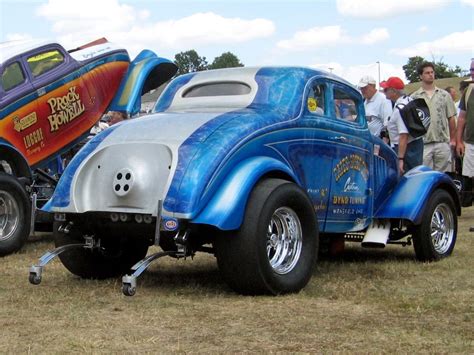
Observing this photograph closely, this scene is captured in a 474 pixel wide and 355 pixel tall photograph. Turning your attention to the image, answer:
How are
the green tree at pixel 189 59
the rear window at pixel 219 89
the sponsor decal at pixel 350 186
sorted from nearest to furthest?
the rear window at pixel 219 89, the sponsor decal at pixel 350 186, the green tree at pixel 189 59

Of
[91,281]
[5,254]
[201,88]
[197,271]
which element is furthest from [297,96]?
[5,254]

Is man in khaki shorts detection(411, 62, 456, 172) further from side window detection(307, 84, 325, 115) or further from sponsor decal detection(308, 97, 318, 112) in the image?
sponsor decal detection(308, 97, 318, 112)

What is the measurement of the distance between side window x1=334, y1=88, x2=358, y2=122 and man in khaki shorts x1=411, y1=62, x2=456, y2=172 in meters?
2.92

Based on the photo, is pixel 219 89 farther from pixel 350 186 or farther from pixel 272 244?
pixel 272 244

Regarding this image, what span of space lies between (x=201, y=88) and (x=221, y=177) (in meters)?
1.54

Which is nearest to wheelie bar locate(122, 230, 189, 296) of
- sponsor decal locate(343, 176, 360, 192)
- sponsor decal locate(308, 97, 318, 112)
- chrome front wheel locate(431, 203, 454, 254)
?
sponsor decal locate(308, 97, 318, 112)

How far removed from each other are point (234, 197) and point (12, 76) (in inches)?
166

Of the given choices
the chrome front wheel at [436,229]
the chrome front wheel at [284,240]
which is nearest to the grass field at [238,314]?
the chrome front wheel at [284,240]

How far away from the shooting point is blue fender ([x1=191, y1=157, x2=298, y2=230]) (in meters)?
5.08

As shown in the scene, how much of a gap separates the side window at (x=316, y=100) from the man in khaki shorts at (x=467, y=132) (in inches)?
153

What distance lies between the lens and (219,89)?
646 cm

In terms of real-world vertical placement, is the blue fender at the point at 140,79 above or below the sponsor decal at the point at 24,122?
above

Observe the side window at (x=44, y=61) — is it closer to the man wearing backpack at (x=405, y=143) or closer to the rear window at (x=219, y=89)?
the rear window at (x=219, y=89)

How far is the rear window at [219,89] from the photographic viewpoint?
6.33 m
